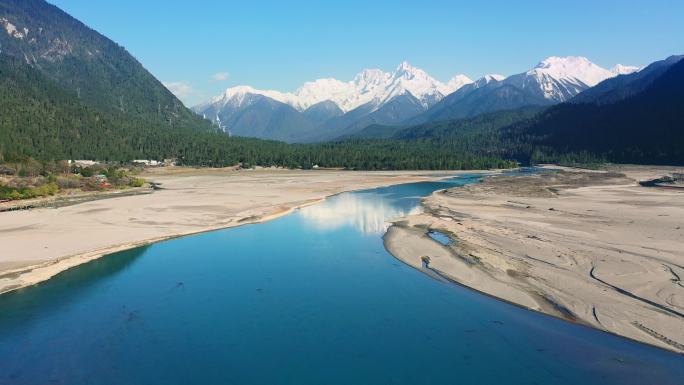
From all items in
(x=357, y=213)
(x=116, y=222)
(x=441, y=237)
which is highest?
(x=116, y=222)

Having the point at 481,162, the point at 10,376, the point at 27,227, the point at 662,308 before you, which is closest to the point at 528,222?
the point at 662,308

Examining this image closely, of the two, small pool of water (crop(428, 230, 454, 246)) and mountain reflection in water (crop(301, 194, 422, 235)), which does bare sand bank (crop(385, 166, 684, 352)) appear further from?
mountain reflection in water (crop(301, 194, 422, 235))

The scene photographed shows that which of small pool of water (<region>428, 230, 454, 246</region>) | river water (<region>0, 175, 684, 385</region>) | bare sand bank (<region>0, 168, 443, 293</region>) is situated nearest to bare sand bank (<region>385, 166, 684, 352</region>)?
small pool of water (<region>428, 230, 454, 246</region>)

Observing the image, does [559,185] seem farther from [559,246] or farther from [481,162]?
[481,162]

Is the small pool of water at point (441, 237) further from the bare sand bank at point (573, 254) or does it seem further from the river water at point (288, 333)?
the river water at point (288, 333)

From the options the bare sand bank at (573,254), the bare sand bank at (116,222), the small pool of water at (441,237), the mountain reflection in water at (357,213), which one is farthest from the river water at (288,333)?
the mountain reflection in water at (357,213)

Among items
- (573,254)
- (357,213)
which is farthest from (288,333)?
(357,213)

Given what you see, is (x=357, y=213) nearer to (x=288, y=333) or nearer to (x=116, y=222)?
(x=116, y=222)
